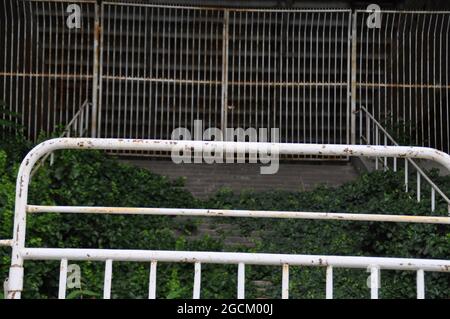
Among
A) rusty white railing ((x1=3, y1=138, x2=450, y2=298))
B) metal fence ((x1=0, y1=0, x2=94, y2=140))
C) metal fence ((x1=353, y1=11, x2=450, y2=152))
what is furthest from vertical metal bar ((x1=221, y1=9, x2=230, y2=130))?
rusty white railing ((x1=3, y1=138, x2=450, y2=298))

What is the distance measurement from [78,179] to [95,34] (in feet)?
17.0

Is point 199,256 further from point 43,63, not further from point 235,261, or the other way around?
point 43,63

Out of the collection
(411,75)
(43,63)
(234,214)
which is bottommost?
(234,214)

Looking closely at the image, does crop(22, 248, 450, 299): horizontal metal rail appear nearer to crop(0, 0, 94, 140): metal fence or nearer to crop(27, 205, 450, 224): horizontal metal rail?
crop(27, 205, 450, 224): horizontal metal rail

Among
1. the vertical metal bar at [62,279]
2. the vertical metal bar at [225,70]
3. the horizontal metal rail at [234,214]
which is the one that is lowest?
the vertical metal bar at [62,279]

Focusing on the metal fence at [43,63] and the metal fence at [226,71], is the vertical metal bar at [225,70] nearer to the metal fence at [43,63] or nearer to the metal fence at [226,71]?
the metal fence at [226,71]

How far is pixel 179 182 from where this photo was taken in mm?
9883

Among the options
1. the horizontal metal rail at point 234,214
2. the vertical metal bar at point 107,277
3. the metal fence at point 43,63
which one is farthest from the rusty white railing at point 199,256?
the metal fence at point 43,63

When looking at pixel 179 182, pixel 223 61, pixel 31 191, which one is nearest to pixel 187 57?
pixel 223 61

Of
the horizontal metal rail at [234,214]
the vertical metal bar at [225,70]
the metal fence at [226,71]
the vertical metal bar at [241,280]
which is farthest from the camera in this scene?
the metal fence at [226,71]

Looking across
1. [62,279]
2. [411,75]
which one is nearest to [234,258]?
[62,279]

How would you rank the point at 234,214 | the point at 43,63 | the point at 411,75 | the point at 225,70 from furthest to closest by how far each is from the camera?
the point at 411,75 → the point at 43,63 → the point at 225,70 → the point at 234,214

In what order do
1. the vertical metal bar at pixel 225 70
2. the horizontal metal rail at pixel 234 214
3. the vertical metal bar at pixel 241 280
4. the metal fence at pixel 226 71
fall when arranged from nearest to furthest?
the vertical metal bar at pixel 241 280, the horizontal metal rail at pixel 234 214, the vertical metal bar at pixel 225 70, the metal fence at pixel 226 71
